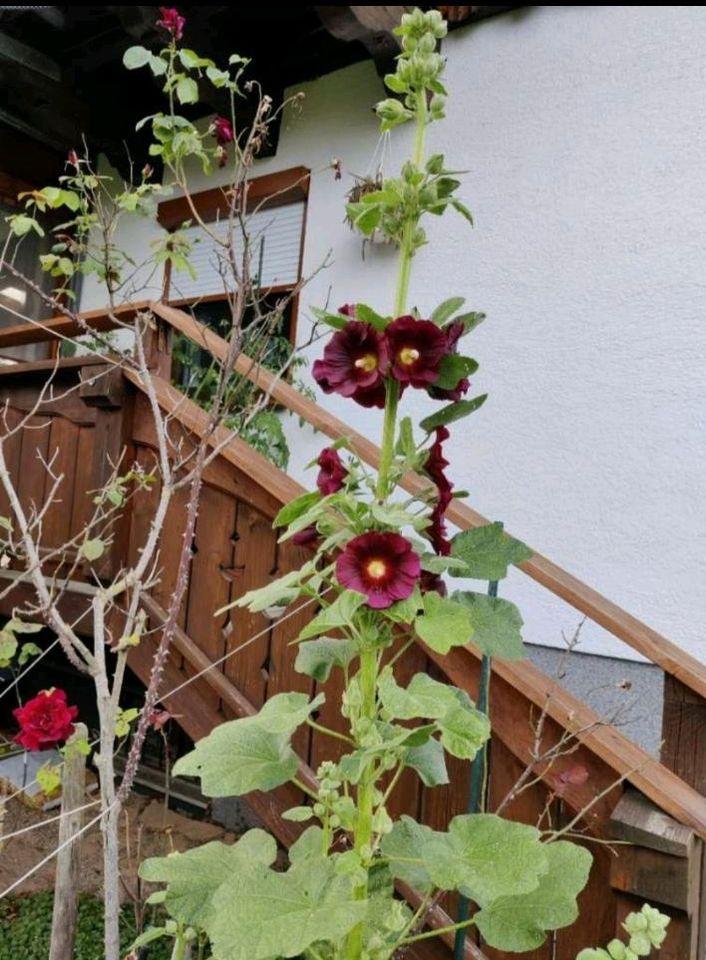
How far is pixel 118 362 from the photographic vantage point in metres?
2.37

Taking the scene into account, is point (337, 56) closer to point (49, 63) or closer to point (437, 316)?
point (49, 63)

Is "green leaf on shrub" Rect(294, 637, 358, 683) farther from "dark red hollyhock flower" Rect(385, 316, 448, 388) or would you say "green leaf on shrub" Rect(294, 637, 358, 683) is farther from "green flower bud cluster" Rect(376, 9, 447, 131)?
"green flower bud cluster" Rect(376, 9, 447, 131)

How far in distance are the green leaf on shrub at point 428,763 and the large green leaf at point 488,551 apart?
11.3 inches

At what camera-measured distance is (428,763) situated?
105 centimetres

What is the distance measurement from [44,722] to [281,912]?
1.28 meters

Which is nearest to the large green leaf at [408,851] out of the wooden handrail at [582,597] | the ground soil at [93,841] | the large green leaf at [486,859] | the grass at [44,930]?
the large green leaf at [486,859]

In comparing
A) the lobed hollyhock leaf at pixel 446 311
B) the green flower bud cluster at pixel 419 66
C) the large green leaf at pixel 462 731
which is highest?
the green flower bud cluster at pixel 419 66

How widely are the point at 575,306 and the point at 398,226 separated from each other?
98.9 inches

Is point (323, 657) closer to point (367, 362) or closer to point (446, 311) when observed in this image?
point (367, 362)

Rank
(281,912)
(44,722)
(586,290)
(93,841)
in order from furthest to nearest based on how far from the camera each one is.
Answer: (586,290) < (93,841) < (44,722) < (281,912)

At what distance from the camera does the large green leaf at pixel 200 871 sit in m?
1.02

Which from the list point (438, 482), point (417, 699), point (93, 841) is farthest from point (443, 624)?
point (93, 841)

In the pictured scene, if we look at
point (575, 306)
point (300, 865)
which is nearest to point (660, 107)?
point (575, 306)

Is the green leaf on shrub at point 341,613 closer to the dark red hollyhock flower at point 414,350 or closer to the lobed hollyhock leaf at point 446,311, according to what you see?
the dark red hollyhock flower at point 414,350
